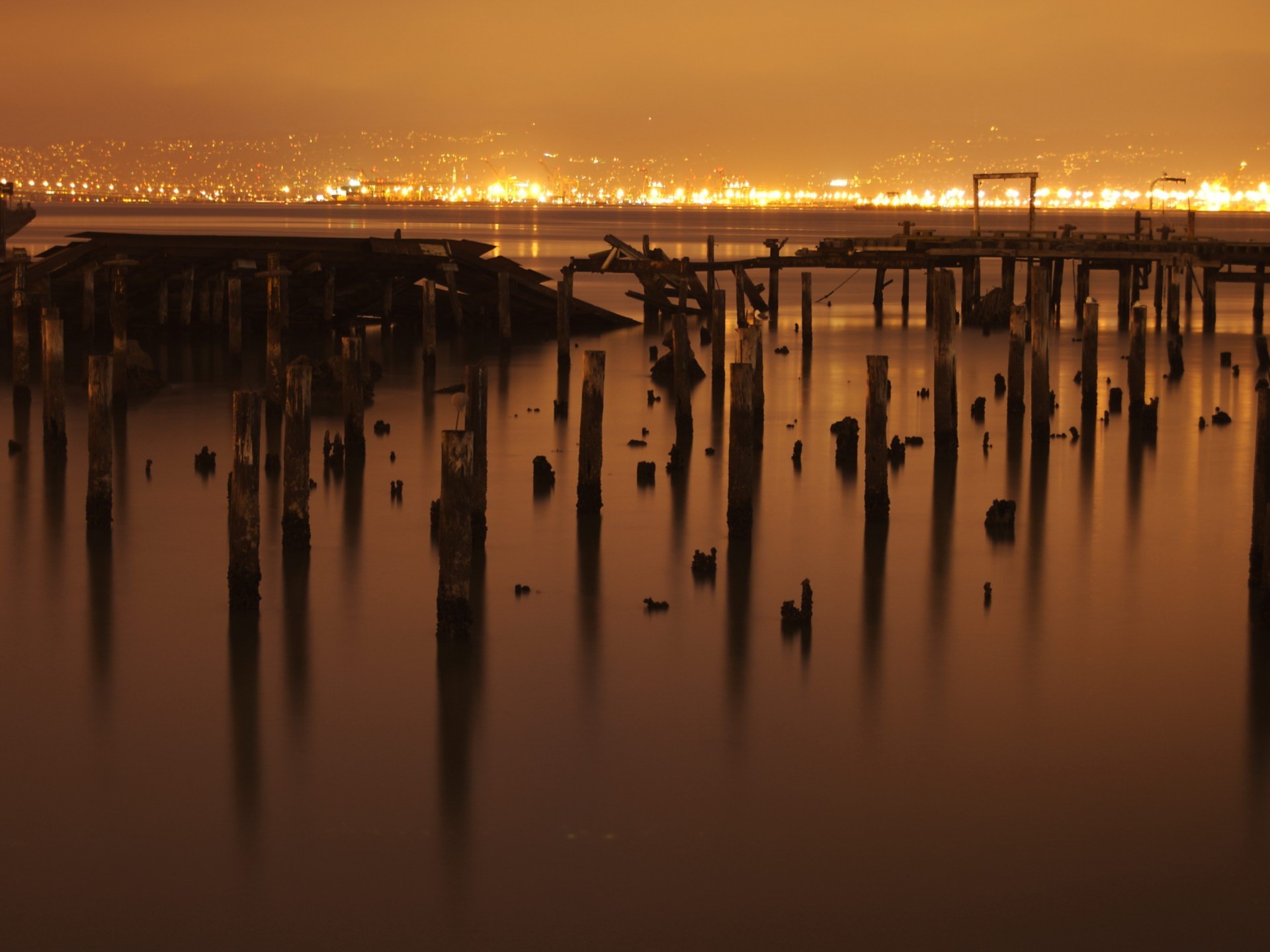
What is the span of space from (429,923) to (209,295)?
2475cm

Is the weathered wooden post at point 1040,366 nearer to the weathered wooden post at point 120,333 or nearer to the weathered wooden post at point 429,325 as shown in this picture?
the weathered wooden post at point 429,325

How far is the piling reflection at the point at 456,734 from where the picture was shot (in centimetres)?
800

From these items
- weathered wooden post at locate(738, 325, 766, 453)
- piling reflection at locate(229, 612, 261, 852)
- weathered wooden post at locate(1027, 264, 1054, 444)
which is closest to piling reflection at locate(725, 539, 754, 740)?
weathered wooden post at locate(738, 325, 766, 453)

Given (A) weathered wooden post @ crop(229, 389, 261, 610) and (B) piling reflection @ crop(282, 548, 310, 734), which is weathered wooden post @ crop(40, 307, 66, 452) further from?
(A) weathered wooden post @ crop(229, 389, 261, 610)

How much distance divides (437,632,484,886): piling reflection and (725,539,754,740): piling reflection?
5.03 feet

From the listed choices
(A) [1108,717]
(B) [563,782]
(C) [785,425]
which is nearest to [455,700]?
(B) [563,782]

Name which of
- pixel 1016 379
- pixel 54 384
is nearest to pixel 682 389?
pixel 1016 379

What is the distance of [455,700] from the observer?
9.88 m

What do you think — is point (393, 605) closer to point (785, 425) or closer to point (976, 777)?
point (976, 777)

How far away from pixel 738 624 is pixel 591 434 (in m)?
3.29

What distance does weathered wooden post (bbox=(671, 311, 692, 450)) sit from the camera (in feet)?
60.1

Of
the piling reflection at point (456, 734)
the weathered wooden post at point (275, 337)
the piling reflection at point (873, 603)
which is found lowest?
the piling reflection at point (456, 734)

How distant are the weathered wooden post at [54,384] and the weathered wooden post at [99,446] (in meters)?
3.10

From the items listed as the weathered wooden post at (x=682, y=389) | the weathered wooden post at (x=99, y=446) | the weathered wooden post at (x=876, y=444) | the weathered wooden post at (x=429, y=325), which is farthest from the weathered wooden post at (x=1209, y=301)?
the weathered wooden post at (x=99, y=446)
